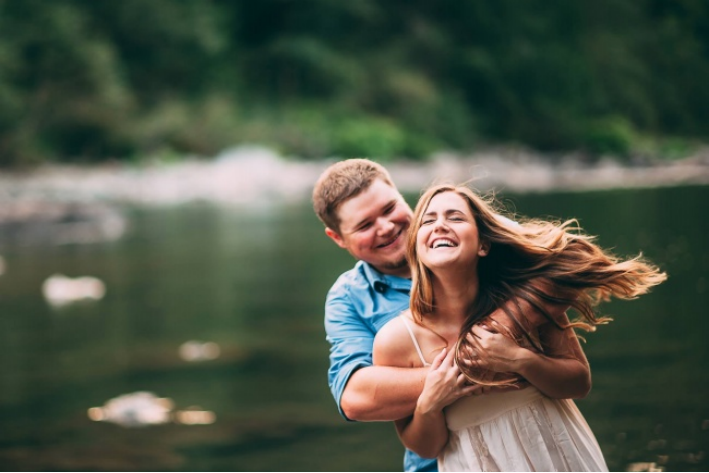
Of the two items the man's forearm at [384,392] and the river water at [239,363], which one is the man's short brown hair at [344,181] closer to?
the man's forearm at [384,392]

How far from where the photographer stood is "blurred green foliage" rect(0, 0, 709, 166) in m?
A: 27.9

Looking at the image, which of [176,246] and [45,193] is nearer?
[176,246]

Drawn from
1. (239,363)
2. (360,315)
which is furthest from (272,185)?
(360,315)

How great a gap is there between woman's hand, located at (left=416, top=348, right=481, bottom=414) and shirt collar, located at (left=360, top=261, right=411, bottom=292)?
49cm

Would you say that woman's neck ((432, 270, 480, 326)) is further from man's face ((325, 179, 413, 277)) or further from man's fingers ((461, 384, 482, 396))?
man's face ((325, 179, 413, 277))

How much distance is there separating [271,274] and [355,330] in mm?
12679

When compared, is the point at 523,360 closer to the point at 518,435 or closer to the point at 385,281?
the point at 518,435

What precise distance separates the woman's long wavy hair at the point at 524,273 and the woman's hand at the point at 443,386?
0.05 metres

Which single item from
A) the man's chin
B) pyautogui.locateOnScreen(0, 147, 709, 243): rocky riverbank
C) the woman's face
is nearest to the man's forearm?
the woman's face

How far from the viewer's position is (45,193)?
30.9m

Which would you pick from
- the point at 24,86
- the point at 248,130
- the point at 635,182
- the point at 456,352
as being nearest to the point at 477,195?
the point at 456,352

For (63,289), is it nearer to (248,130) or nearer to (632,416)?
(632,416)

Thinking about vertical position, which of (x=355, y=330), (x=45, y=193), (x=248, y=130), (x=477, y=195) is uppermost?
(x=248, y=130)

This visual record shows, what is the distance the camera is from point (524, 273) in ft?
9.11
